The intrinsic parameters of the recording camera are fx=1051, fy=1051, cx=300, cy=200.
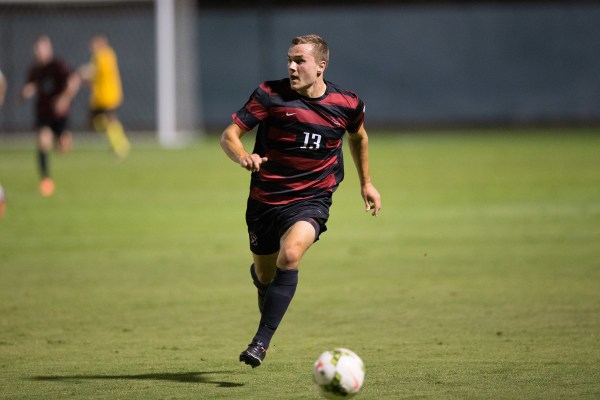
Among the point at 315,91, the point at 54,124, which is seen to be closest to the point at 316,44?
the point at 315,91

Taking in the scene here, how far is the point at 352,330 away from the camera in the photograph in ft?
25.0

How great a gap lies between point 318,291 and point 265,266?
2447 mm

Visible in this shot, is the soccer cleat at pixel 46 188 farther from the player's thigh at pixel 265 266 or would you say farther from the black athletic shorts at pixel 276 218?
the black athletic shorts at pixel 276 218

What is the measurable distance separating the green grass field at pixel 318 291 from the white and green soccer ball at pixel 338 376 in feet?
0.88

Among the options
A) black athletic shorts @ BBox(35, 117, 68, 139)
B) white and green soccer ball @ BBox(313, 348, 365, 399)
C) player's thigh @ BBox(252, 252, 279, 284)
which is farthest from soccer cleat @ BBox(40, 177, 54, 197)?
white and green soccer ball @ BBox(313, 348, 365, 399)

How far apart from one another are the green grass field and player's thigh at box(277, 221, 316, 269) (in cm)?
66

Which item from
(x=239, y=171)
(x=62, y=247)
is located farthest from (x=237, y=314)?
(x=239, y=171)

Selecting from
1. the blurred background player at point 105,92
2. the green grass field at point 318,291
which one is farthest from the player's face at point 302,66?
the blurred background player at point 105,92

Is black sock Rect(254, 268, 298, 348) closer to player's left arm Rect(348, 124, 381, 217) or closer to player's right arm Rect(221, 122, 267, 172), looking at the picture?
player's right arm Rect(221, 122, 267, 172)

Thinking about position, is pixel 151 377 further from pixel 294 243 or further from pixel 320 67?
pixel 320 67

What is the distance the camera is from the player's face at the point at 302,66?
6.41 metres

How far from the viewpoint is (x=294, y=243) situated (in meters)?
6.28

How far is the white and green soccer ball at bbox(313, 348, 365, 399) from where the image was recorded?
540cm

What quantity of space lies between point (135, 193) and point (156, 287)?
7.83m
